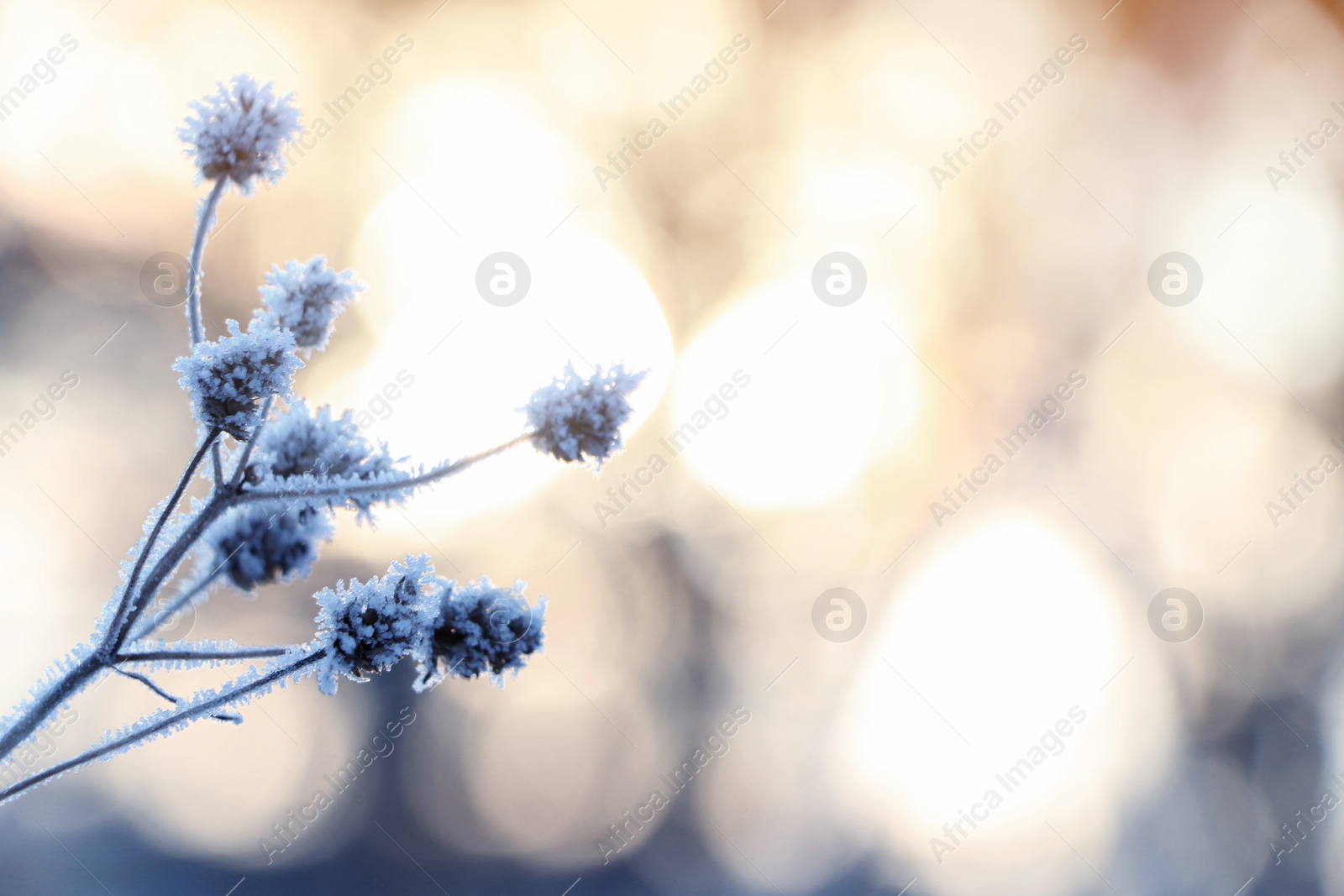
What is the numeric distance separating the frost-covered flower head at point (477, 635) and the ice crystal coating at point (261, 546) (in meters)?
0.61

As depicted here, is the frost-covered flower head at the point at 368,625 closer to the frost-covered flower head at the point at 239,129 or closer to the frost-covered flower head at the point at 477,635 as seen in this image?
the frost-covered flower head at the point at 477,635

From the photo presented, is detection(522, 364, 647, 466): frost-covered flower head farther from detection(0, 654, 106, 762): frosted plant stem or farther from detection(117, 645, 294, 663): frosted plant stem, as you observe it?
detection(0, 654, 106, 762): frosted plant stem

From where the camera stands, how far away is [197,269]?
205cm

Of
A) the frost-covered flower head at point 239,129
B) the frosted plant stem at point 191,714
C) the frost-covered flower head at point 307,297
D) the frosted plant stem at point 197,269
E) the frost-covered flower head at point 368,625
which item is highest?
the frost-covered flower head at point 239,129

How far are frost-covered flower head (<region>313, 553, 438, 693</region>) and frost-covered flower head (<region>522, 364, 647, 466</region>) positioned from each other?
0.50 m

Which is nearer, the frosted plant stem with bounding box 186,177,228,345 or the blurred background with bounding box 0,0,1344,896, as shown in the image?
the frosted plant stem with bounding box 186,177,228,345

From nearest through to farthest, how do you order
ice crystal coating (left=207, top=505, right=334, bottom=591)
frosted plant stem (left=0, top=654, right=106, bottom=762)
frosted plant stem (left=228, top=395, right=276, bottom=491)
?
frosted plant stem (left=0, top=654, right=106, bottom=762) → frosted plant stem (left=228, top=395, right=276, bottom=491) → ice crystal coating (left=207, top=505, right=334, bottom=591)

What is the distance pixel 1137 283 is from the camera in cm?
1436

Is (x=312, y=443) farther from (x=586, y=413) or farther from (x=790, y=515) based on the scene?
(x=790, y=515)

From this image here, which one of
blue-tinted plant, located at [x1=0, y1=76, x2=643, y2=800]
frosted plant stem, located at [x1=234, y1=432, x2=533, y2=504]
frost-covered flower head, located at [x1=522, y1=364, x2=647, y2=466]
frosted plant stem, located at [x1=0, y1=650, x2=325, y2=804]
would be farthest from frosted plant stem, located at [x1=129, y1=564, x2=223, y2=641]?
frost-covered flower head, located at [x1=522, y1=364, x2=647, y2=466]

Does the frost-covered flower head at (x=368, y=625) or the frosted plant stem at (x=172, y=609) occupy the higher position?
the frosted plant stem at (x=172, y=609)

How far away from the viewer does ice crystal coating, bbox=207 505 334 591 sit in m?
2.27

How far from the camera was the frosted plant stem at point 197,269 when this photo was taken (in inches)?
80.6

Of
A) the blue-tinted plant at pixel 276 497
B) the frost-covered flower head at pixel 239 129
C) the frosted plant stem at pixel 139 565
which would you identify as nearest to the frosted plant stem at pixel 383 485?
the blue-tinted plant at pixel 276 497
